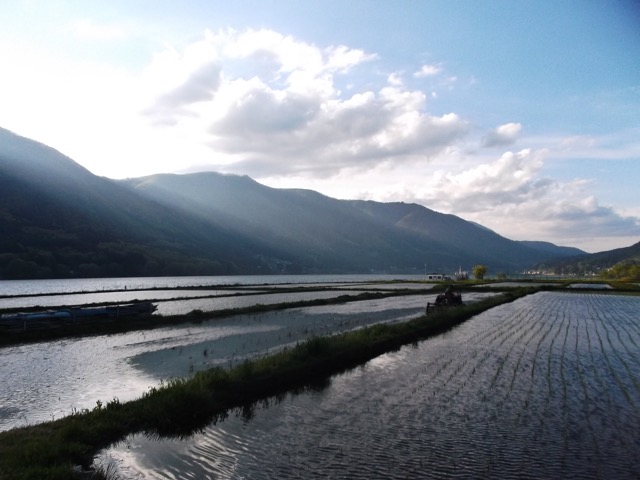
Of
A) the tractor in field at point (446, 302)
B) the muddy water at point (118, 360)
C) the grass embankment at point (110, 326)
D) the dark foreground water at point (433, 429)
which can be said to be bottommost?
the grass embankment at point (110, 326)

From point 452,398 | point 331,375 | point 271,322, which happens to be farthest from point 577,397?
point 271,322

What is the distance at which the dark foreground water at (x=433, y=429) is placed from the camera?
10.7 meters

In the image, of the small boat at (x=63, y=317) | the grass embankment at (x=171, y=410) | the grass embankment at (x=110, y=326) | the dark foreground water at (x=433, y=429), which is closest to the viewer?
the grass embankment at (x=171, y=410)

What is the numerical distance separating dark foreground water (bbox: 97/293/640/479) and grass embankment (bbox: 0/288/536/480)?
29.2 inches

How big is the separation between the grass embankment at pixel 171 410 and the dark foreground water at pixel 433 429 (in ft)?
2.43

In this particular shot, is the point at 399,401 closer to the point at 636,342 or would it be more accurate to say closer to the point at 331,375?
the point at 331,375

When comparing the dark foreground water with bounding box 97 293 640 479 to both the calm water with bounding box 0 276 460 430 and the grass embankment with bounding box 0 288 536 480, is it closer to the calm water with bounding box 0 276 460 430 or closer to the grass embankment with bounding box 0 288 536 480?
the grass embankment with bounding box 0 288 536 480

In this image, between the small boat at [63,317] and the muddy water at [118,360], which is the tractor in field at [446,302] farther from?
the small boat at [63,317]

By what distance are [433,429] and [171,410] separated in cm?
828

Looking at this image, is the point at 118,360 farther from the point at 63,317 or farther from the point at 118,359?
the point at 63,317

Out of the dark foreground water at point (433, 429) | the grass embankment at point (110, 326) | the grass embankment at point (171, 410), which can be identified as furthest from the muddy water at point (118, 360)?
the dark foreground water at point (433, 429)

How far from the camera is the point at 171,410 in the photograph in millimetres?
14367

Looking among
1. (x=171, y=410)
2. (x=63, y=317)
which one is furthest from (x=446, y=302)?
(x=171, y=410)

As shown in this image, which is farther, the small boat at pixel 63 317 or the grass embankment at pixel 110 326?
the small boat at pixel 63 317
